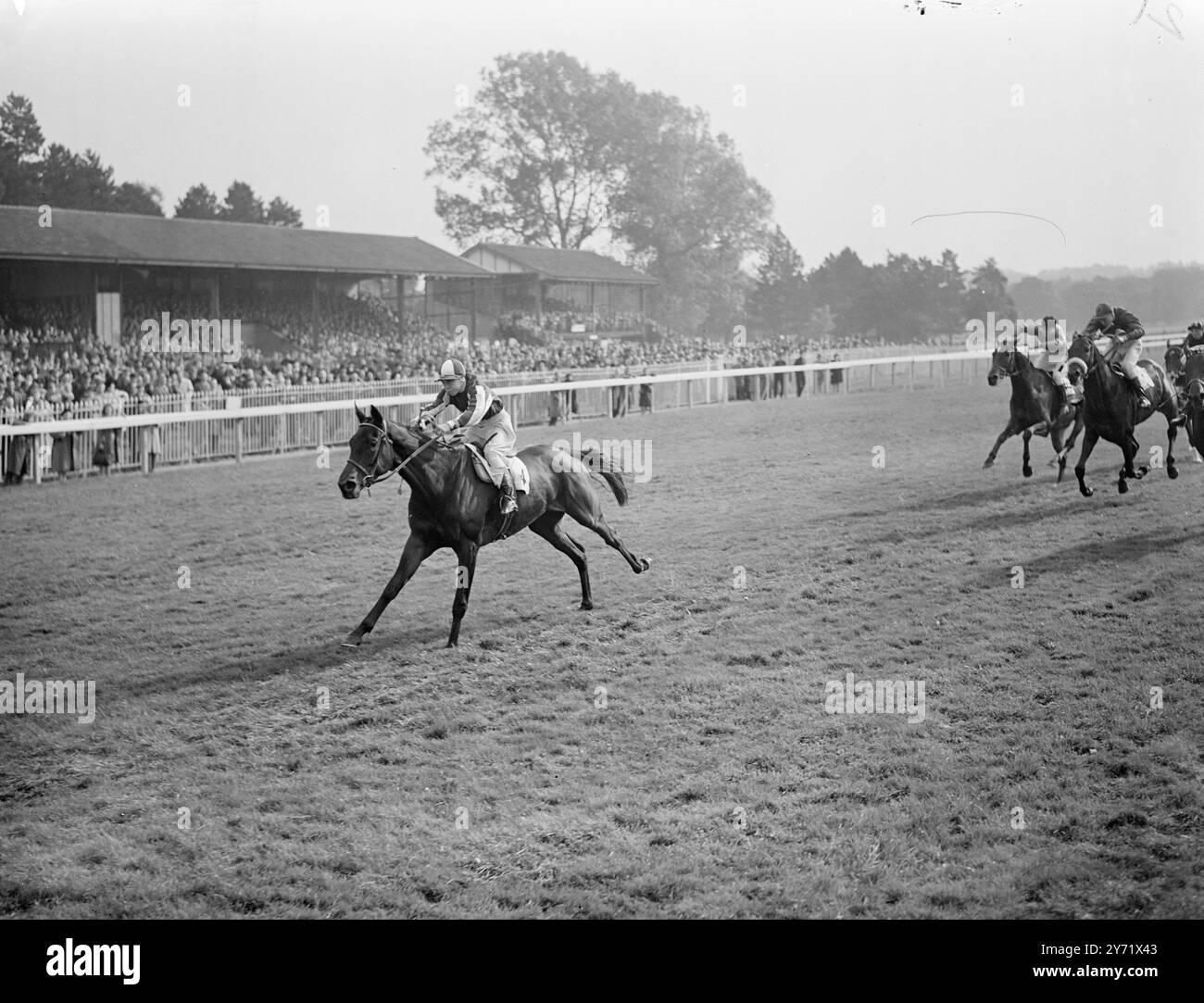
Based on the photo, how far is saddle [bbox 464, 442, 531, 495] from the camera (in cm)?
802

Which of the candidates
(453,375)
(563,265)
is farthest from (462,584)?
(563,265)

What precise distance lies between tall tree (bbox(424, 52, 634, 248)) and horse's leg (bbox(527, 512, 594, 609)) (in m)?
8.36

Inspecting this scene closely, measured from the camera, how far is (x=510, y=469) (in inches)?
321

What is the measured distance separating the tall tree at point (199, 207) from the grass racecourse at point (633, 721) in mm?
16108

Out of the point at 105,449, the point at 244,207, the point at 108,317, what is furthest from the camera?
the point at 244,207

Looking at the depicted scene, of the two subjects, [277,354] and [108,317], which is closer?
[108,317]

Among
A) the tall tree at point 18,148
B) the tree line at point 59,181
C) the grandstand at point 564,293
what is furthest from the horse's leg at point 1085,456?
the grandstand at point 564,293

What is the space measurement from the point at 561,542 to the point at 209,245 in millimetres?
17581

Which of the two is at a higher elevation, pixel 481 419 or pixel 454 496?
pixel 481 419

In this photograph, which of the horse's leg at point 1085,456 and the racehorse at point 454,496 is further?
the horse's leg at point 1085,456

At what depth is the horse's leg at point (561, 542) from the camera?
8.72m

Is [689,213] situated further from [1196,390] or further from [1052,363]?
[1196,390]

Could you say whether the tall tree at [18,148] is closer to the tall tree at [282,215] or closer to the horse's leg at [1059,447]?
the tall tree at [282,215]
